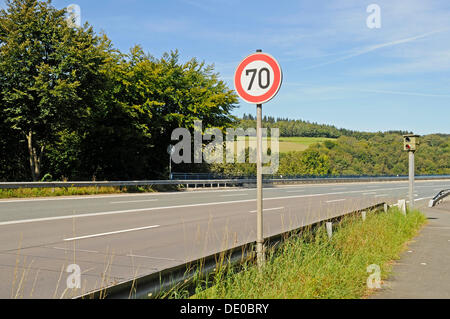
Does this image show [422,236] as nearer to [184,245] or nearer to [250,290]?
[184,245]

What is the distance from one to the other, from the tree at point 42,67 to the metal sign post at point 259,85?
22.6 m

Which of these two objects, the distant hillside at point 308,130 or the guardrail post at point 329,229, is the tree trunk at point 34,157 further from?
the distant hillside at point 308,130

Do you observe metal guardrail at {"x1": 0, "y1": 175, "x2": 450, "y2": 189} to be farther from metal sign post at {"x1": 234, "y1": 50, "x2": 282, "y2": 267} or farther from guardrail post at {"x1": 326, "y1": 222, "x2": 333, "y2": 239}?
metal sign post at {"x1": 234, "y1": 50, "x2": 282, "y2": 267}

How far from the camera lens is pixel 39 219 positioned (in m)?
12.1

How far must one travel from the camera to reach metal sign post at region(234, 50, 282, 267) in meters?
5.29

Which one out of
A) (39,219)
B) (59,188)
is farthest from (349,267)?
(59,188)

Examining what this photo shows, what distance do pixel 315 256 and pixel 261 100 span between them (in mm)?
2599

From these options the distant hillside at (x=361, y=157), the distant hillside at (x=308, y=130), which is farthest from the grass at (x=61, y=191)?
the distant hillside at (x=308, y=130)

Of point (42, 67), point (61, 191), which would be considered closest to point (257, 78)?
point (61, 191)

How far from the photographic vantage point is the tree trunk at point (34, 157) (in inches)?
1149

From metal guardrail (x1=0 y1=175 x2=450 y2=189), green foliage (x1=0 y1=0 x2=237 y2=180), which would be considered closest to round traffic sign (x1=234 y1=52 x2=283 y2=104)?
metal guardrail (x1=0 y1=175 x2=450 y2=189)

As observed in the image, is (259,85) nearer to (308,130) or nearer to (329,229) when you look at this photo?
(329,229)

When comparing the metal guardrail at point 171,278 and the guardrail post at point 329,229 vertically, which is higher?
the metal guardrail at point 171,278
